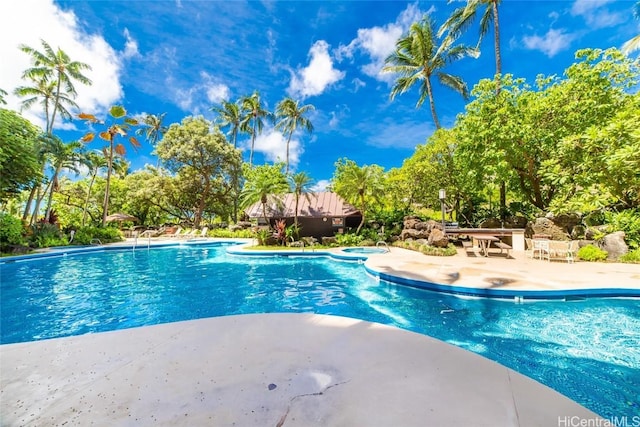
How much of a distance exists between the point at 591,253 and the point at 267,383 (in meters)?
12.3

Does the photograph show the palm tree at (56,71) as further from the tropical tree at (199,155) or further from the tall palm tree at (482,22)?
the tall palm tree at (482,22)

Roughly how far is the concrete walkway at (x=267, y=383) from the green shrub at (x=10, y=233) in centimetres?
1593

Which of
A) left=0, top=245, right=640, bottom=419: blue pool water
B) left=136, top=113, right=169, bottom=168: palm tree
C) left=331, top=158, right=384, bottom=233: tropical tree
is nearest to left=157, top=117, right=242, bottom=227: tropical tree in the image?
left=136, top=113, right=169, bottom=168: palm tree

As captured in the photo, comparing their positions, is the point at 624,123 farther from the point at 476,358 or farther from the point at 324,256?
the point at 324,256

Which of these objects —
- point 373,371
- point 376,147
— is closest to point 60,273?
point 373,371

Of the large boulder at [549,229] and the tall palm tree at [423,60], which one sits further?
the tall palm tree at [423,60]

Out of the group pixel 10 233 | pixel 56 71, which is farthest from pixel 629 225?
pixel 56 71

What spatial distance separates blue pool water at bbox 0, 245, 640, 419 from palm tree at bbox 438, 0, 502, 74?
16.1m

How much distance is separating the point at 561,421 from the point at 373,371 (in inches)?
57.0

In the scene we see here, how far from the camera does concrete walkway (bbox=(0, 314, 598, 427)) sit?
77.0 inches

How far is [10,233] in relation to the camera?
13391mm

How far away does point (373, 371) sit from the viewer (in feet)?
8.34

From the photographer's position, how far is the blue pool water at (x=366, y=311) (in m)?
3.35

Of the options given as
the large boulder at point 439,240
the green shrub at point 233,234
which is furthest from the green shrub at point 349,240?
the green shrub at point 233,234
